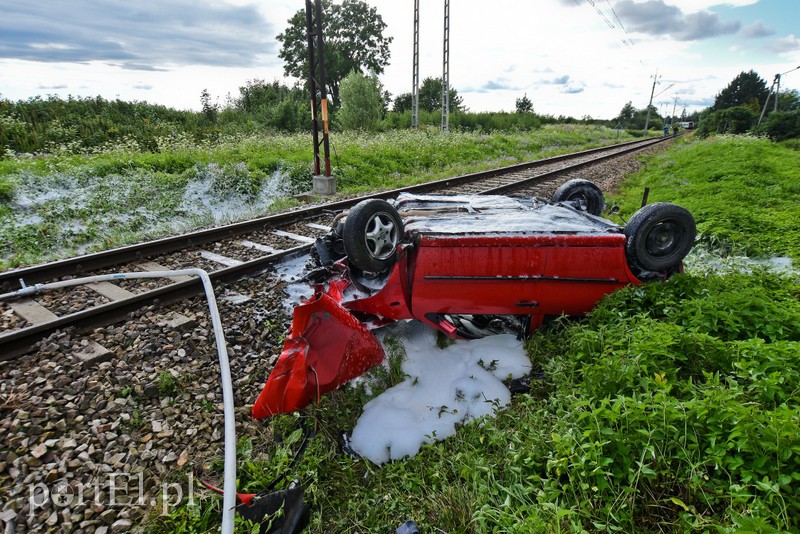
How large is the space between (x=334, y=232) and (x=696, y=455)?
3.39 m

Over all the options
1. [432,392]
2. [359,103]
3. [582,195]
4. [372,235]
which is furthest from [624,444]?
[359,103]

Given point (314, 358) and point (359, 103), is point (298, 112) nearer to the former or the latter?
point (359, 103)

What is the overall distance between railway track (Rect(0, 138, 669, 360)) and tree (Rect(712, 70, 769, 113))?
71540 millimetres

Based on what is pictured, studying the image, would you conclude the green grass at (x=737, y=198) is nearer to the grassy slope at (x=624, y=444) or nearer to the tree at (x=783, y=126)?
the grassy slope at (x=624, y=444)

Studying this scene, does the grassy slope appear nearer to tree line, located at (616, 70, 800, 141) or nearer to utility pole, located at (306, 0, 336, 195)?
utility pole, located at (306, 0, 336, 195)

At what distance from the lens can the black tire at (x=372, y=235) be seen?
354 centimetres

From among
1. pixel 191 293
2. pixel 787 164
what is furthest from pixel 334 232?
pixel 787 164

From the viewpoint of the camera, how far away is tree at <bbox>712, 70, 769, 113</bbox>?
192ft

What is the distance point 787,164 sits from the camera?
43.4 feet

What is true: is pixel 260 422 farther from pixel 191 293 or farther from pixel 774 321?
pixel 774 321

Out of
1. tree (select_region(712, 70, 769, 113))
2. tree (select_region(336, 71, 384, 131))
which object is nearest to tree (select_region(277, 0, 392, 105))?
tree (select_region(336, 71, 384, 131))

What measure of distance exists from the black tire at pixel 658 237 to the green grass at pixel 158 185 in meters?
6.93

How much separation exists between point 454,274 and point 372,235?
0.79 meters

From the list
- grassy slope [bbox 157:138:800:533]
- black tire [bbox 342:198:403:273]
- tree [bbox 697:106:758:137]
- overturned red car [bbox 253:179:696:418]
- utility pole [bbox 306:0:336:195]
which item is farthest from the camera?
tree [bbox 697:106:758:137]
